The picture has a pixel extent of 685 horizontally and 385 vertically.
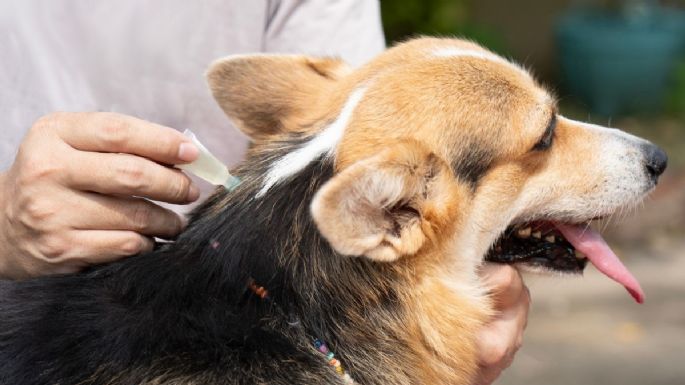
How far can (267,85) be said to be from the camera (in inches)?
110

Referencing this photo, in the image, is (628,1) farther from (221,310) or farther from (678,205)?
(221,310)

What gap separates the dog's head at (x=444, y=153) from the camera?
2.28 metres

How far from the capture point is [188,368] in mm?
2221

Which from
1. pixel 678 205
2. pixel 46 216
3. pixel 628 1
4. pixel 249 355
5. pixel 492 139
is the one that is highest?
pixel 46 216

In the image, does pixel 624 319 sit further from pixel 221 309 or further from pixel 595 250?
pixel 221 309

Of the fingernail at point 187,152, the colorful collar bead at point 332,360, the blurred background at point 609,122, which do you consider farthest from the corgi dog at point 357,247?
the blurred background at point 609,122

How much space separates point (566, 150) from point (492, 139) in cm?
27

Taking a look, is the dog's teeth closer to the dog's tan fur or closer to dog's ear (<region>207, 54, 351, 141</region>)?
the dog's tan fur

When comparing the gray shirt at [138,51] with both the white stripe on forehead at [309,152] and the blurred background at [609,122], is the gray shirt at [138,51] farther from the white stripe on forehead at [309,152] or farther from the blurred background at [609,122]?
the blurred background at [609,122]

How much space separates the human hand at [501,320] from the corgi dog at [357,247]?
4cm

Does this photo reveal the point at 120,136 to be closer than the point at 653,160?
Yes

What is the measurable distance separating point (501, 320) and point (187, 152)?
3.17ft

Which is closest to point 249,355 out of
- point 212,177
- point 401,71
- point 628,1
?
point 212,177

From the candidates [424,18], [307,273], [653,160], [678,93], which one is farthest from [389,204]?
[678,93]
